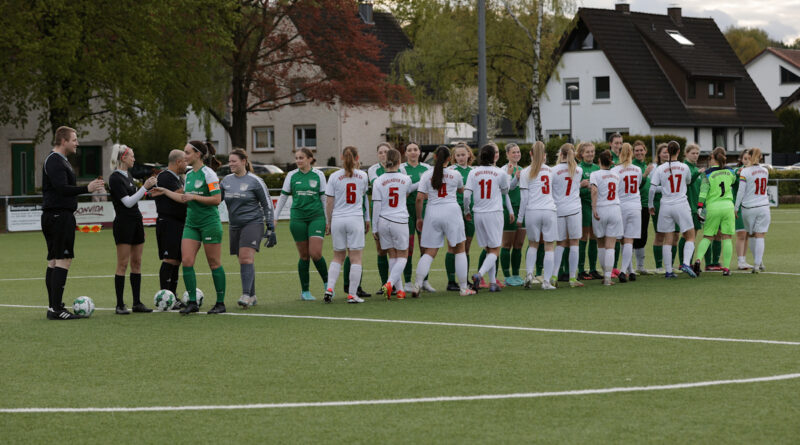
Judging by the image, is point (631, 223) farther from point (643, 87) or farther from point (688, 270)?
point (643, 87)

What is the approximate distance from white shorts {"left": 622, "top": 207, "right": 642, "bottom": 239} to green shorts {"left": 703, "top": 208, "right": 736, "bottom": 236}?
1.63m

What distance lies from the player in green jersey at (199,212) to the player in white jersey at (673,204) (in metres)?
7.10

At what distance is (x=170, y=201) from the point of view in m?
13.0

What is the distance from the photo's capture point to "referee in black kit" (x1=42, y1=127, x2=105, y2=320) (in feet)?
38.3

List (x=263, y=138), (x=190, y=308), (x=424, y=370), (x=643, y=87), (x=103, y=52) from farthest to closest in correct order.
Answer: (x=263, y=138) → (x=643, y=87) → (x=103, y=52) → (x=190, y=308) → (x=424, y=370)

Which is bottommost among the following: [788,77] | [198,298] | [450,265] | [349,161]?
[198,298]

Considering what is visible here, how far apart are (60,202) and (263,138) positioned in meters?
54.9

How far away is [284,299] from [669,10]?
5631cm

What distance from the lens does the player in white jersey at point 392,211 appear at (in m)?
13.5

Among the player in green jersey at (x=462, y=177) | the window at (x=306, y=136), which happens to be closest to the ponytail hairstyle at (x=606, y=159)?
the player in green jersey at (x=462, y=177)

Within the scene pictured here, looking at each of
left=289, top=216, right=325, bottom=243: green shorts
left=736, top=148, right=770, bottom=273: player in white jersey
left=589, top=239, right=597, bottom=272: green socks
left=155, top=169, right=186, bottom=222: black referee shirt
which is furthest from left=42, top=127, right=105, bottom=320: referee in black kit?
left=736, top=148, right=770, bottom=273: player in white jersey

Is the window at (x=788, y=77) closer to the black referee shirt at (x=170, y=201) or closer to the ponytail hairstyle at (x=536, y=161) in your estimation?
the ponytail hairstyle at (x=536, y=161)

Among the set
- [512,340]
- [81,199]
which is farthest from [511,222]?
[81,199]

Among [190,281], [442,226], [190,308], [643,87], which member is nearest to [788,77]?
[643,87]
